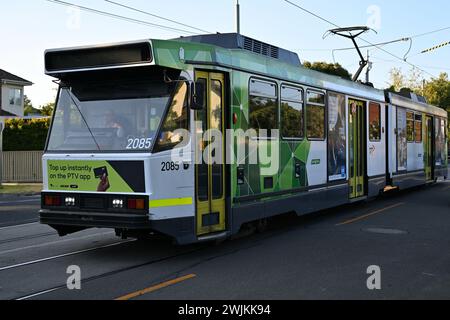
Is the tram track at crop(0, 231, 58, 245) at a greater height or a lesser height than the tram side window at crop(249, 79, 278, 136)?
lesser

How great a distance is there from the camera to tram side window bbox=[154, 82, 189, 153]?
7359 millimetres

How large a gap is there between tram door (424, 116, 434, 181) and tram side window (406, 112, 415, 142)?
1924 millimetres

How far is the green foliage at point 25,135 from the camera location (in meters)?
31.7

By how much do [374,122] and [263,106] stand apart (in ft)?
21.2

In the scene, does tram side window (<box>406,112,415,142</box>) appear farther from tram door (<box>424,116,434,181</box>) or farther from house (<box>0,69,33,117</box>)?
house (<box>0,69,33,117</box>)

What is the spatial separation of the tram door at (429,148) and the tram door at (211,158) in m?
13.7

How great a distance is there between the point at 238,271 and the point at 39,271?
2.66m

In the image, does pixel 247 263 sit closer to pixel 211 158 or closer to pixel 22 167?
pixel 211 158

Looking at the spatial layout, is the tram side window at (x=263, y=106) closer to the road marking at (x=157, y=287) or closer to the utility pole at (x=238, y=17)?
the road marking at (x=157, y=287)

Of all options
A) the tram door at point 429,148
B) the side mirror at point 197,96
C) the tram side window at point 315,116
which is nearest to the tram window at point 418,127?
the tram door at point 429,148

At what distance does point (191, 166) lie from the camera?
767cm

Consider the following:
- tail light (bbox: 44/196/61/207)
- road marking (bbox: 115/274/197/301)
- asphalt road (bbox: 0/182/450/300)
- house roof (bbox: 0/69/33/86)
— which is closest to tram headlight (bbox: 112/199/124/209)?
asphalt road (bbox: 0/182/450/300)
